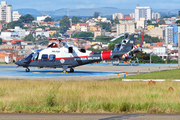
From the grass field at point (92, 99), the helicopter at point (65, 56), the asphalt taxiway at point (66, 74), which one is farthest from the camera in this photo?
the helicopter at point (65, 56)

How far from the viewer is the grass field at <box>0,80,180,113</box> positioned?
20281 millimetres

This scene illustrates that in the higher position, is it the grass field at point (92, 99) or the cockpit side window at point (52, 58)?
the cockpit side window at point (52, 58)

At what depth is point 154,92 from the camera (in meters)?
26.0

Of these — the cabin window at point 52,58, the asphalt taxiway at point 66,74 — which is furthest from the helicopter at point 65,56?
the asphalt taxiway at point 66,74

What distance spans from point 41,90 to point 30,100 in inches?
159

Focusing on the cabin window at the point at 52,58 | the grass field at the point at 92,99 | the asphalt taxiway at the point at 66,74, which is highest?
the cabin window at the point at 52,58

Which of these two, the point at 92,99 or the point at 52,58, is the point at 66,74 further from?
the point at 92,99

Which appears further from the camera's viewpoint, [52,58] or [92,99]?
[52,58]

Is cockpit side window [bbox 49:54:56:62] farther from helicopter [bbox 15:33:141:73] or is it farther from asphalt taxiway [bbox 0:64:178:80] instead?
asphalt taxiway [bbox 0:64:178:80]

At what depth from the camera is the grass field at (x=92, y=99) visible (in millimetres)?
20281

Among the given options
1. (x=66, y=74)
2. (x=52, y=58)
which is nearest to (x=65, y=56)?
(x=52, y=58)

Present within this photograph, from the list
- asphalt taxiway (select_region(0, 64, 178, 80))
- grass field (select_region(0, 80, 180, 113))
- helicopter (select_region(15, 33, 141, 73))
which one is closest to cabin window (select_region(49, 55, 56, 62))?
helicopter (select_region(15, 33, 141, 73))

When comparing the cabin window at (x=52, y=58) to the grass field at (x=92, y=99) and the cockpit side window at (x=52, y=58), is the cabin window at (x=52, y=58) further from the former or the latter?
the grass field at (x=92, y=99)

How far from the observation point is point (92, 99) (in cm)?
2339
